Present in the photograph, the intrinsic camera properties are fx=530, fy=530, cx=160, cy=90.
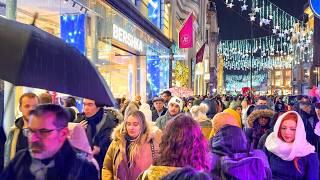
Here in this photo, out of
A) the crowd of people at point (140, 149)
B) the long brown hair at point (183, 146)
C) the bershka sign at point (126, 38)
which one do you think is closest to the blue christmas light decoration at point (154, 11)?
the bershka sign at point (126, 38)

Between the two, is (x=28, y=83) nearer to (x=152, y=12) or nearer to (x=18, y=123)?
(x=18, y=123)

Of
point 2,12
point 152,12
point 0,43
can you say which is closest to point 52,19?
point 2,12

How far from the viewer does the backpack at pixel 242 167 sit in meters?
4.65

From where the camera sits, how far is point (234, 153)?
15.5 feet

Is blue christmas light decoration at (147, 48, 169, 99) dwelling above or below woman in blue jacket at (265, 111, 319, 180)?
above

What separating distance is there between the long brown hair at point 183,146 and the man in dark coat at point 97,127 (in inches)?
89.4

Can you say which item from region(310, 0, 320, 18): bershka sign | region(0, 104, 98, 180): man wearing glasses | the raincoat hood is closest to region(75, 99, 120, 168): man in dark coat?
the raincoat hood

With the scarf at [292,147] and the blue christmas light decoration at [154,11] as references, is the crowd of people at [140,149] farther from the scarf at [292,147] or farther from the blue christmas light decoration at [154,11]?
the blue christmas light decoration at [154,11]

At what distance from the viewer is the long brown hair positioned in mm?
3840

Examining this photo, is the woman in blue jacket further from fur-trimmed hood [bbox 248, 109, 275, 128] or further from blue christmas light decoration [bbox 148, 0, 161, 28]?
blue christmas light decoration [bbox 148, 0, 161, 28]

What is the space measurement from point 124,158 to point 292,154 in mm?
1794

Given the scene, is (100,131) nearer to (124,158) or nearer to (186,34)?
(124,158)

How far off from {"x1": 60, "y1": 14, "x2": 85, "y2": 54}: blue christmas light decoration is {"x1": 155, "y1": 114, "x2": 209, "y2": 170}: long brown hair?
984 cm

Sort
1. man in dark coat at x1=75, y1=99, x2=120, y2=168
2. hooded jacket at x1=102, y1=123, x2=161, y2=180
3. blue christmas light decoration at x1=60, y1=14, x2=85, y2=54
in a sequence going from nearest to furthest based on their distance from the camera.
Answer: hooded jacket at x1=102, y1=123, x2=161, y2=180 < man in dark coat at x1=75, y1=99, x2=120, y2=168 < blue christmas light decoration at x1=60, y1=14, x2=85, y2=54
